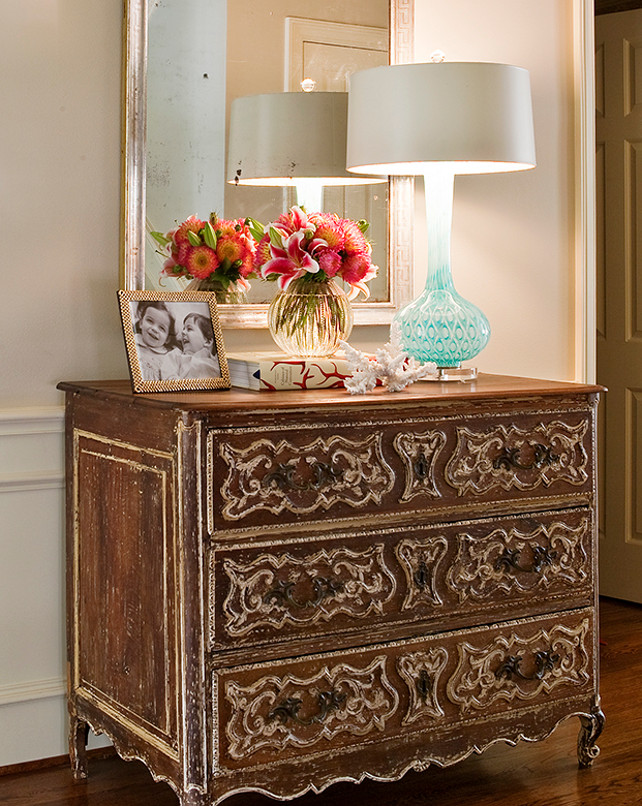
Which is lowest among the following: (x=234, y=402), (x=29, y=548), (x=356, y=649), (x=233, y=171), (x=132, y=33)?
(x=356, y=649)

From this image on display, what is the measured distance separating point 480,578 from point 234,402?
71 centimetres

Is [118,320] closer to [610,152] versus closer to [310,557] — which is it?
[310,557]

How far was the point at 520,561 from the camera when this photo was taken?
2354mm

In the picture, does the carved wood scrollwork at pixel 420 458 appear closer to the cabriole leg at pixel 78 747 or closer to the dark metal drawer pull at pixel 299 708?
the dark metal drawer pull at pixel 299 708

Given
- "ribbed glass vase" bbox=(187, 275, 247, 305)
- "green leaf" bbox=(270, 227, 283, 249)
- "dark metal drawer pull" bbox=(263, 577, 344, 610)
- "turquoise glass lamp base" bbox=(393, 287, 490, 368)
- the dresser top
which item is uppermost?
"green leaf" bbox=(270, 227, 283, 249)

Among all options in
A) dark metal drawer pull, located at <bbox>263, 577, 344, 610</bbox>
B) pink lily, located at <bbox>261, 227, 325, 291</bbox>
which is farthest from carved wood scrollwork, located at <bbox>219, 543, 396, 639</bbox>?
pink lily, located at <bbox>261, 227, 325, 291</bbox>

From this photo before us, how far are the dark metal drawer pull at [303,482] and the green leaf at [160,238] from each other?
761mm

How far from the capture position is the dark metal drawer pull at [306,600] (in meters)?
2.04

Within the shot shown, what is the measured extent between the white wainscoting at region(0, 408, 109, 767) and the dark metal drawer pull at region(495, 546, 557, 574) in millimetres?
1026

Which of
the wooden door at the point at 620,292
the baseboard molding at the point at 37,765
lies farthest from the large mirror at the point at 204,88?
the wooden door at the point at 620,292

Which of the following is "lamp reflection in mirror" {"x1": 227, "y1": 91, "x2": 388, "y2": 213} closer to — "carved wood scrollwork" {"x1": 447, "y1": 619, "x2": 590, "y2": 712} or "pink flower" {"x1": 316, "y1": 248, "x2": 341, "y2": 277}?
"pink flower" {"x1": 316, "y1": 248, "x2": 341, "y2": 277}

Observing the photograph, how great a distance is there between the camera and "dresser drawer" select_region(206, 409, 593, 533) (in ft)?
6.55

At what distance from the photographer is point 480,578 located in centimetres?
230

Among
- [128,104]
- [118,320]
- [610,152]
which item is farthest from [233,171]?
[610,152]
